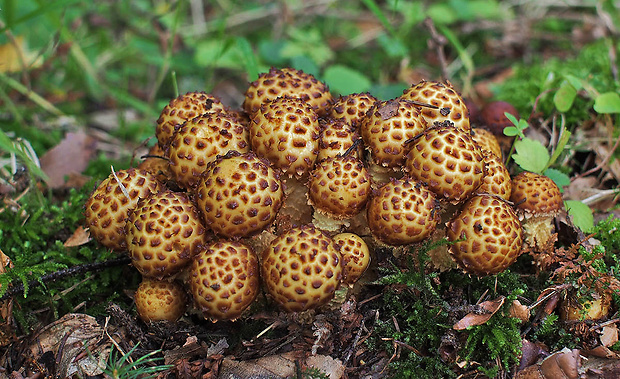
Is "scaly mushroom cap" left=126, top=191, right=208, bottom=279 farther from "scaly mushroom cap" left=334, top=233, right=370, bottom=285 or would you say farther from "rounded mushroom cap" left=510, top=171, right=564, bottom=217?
"rounded mushroom cap" left=510, top=171, right=564, bottom=217

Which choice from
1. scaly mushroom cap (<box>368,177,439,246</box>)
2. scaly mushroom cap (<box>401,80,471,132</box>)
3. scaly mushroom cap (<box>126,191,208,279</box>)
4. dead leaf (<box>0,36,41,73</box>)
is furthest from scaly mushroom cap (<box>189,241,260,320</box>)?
dead leaf (<box>0,36,41,73</box>)

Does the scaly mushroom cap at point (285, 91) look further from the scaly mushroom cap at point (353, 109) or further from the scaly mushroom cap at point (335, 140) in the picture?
the scaly mushroom cap at point (335, 140)

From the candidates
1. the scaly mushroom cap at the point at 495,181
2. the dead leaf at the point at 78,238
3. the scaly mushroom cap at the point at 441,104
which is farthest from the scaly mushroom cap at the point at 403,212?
the dead leaf at the point at 78,238

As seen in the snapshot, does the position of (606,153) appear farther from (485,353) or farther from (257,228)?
(257,228)

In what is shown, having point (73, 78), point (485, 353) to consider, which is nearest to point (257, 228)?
point (485, 353)

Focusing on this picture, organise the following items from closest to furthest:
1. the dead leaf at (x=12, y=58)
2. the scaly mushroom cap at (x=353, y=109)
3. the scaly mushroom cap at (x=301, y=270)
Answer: the scaly mushroom cap at (x=301, y=270) < the scaly mushroom cap at (x=353, y=109) < the dead leaf at (x=12, y=58)

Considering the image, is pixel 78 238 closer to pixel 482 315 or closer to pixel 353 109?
pixel 353 109
